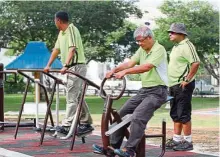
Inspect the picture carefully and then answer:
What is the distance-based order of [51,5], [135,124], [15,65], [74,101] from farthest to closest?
[51,5], [15,65], [74,101], [135,124]

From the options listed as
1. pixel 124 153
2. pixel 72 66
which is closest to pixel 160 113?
pixel 72 66

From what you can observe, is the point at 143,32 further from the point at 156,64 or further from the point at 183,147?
the point at 183,147

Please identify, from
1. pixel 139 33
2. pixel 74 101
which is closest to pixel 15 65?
pixel 74 101

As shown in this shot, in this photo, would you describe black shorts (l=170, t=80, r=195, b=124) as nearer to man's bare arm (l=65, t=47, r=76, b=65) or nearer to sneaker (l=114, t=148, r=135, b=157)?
man's bare arm (l=65, t=47, r=76, b=65)

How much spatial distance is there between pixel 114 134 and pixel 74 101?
194 cm

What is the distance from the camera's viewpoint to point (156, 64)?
5699 millimetres

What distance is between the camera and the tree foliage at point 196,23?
31406mm

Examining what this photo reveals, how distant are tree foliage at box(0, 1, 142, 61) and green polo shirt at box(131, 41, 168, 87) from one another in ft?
72.3

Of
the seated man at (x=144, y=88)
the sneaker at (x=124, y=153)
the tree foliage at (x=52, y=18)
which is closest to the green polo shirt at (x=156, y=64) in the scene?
the seated man at (x=144, y=88)

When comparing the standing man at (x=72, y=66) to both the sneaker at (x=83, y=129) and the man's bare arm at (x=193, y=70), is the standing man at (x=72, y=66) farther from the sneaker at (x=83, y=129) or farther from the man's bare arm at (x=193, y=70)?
the man's bare arm at (x=193, y=70)

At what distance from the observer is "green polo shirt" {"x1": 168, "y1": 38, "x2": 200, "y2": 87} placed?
7.27m

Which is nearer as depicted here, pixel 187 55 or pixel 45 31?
pixel 187 55

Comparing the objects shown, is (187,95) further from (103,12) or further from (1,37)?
(1,37)

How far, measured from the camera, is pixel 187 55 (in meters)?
7.27
